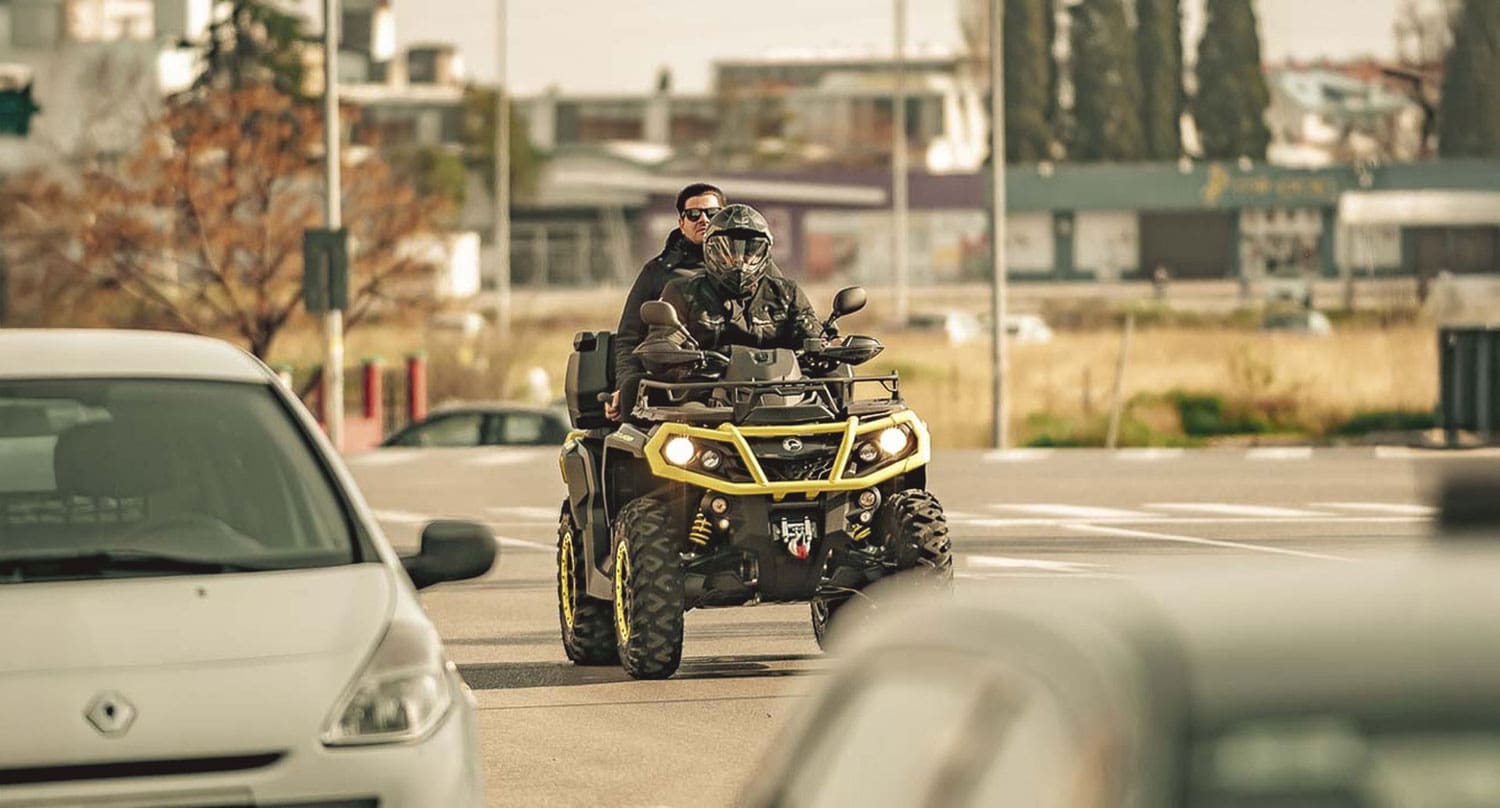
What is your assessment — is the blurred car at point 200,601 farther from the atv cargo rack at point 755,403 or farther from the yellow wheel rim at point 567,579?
the yellow wheel rim at point 567,579

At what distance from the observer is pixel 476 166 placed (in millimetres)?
106750

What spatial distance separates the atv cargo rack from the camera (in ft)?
37.7

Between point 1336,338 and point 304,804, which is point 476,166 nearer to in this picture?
point 1336,338

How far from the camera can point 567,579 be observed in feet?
40.8

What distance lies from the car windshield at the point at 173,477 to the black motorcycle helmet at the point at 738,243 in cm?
Answer: 461

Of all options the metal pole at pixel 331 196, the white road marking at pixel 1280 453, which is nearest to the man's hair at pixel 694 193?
the white road marking at pixel 1280 453

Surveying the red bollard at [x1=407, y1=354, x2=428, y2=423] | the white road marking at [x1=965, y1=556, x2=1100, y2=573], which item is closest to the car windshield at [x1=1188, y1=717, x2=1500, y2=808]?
the white road marking at [x1=965, y1=556, x2=1100, y2=573]

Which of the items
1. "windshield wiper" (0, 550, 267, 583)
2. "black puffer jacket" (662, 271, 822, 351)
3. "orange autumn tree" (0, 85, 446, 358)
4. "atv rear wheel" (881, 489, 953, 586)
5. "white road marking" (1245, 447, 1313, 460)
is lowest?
"white road marking" (1245, 447, 1313, 460)

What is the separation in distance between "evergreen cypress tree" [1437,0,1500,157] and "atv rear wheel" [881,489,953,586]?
94582 mm

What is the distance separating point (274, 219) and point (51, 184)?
3.69 meters

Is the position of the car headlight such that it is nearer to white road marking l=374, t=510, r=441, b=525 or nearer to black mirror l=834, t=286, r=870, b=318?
black mirror l=834, t=286, r=870, b=318

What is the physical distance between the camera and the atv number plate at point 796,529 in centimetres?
1155

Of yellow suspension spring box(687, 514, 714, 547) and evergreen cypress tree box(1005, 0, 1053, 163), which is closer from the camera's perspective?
yellow suspension spring box(687, 514, 714, 547)

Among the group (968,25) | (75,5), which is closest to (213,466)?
(75,5)
